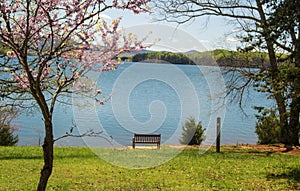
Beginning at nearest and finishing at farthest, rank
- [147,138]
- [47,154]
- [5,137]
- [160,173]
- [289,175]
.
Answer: [47,154], [289,175], [160,173], [147,138], [5,137]

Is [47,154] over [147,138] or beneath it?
beneath

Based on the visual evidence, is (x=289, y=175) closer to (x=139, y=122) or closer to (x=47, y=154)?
(x=47, y=154)

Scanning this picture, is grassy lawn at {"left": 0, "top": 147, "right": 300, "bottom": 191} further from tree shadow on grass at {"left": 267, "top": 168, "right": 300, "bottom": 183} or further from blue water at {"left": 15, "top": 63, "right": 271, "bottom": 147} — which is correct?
blue water at {"left": 15, "top": 63, "right": 271, "bottom": 147}

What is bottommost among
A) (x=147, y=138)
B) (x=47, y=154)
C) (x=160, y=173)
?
(x=160, y=173)

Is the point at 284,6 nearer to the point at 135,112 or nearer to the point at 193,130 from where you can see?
the point at 193,130

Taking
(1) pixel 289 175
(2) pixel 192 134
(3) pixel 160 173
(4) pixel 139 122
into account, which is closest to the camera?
(1) pixel 289 175

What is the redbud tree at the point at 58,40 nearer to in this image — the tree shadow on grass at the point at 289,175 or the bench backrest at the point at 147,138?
the tree shadow on grass at the point at 289,175

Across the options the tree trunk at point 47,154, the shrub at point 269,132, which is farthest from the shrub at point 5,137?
the tree trunk at point 47,154

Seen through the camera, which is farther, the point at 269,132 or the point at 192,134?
the point at 269,132

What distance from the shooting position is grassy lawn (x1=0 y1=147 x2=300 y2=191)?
8.32 meters

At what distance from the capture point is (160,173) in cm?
994

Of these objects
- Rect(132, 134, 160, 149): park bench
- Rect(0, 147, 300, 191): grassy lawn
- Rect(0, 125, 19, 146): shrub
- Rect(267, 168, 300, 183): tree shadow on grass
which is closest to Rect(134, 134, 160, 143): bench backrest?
Rect(132, 134, 160, 149): park bench

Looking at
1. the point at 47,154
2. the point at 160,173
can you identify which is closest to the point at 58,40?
the point at 47,154

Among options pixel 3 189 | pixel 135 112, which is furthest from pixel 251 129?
pixel 3 189
